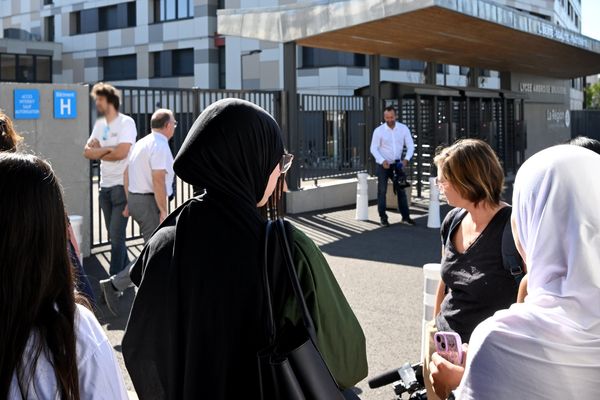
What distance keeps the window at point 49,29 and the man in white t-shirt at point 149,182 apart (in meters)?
49.0

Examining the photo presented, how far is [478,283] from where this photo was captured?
127 inches

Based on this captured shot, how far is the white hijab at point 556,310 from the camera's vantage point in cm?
178

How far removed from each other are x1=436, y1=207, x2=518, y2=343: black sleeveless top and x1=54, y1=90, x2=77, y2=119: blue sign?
6.73 meters

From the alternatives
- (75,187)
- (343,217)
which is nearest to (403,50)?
(343,217)

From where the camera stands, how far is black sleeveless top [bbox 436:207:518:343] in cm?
321

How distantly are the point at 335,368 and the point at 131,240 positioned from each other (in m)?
8.95

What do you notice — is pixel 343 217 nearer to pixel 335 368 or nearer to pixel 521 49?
pixel 521 49

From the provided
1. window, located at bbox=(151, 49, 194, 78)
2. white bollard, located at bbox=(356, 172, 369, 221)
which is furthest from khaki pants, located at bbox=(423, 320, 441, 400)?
window, located at bbox=(151, 49, 194, 78)

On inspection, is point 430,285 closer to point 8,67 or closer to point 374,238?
point 374,238

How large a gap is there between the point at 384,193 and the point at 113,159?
18.7 feet

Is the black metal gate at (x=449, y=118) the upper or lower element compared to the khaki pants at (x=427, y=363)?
upper

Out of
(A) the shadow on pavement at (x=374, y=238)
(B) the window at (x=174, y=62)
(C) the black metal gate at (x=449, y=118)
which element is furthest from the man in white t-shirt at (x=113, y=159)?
(B) the window at (x=174, y=62)

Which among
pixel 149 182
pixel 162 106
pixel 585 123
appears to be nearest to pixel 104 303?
pixel 149 182

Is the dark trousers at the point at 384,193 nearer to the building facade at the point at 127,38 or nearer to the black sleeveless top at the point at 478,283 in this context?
the black sleeveless top at the point at 478,283
